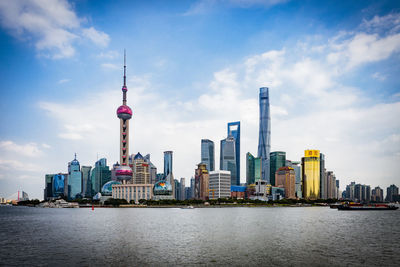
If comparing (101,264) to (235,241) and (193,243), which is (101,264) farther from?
(235,241)

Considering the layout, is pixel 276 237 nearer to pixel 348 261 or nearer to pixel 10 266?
pixel 348 261

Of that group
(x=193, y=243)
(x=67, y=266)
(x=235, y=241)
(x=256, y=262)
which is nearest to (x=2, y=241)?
(x=67, y=266)

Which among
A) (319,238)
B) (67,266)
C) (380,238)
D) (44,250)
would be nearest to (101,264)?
(67,266)

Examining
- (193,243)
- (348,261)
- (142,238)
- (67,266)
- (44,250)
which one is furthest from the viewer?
(142,238)

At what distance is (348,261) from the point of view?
59656 millimetres

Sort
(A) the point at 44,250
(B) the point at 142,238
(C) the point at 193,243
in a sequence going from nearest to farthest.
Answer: (A) the point at 44,250 < (C) the point at 193,243 < (B) the point at 142,238

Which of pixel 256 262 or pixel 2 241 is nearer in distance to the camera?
pixel 256 262

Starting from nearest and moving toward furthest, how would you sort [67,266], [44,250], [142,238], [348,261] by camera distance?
[67,266] < [348,261] < [44,250] < [142,238]

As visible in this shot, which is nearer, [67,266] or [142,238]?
[67,266]

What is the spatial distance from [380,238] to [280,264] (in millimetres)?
47758

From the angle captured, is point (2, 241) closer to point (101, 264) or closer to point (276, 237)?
point (101, 264)

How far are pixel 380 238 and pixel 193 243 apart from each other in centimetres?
4930

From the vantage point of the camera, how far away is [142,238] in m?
87.1

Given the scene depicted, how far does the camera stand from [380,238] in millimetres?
90062
